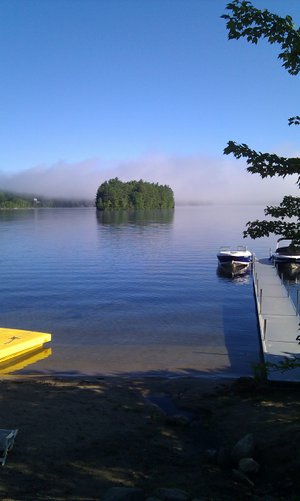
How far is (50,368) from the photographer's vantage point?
15.9 meters

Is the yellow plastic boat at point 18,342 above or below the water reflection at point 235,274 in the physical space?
above

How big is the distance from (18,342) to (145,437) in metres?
9.19

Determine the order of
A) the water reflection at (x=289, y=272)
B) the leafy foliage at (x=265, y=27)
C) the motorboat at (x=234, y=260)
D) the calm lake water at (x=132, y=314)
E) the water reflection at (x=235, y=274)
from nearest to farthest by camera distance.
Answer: the leafy foliage at (x=265, y=27)
the calm lake water at (x=132, y=314)
the water reflection at (x=235, y=274)
the water reflection at (x=289, y=272)
the motorboat at (x=234, y=260)

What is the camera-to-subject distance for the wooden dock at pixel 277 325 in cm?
1301

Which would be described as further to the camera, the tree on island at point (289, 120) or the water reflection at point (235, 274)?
the water reflection at point (235, 274)

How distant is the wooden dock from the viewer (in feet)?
42.7

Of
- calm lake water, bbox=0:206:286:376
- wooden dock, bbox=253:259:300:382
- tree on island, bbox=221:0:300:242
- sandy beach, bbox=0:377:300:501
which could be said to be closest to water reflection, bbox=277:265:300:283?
calm lake water, bbox=0:206:286:376

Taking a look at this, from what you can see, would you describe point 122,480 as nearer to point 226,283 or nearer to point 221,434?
point 221,434

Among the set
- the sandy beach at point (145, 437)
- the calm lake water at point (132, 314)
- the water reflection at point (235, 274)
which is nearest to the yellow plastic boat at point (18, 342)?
the calm lake water at point (132, 314)

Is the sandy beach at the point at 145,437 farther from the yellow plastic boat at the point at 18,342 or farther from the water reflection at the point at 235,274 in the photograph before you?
the water reflection at the point at 235,274

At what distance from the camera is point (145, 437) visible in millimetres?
8953

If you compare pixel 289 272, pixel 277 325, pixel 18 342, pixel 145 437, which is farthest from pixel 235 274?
pixel 145 437

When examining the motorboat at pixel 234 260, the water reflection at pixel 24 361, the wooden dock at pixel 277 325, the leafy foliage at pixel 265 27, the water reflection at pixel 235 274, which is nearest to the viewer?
the leafy foliage at pixel 265 27

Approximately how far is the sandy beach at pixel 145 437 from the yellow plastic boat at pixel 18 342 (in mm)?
2626
